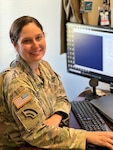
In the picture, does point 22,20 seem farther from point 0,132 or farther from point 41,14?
point 41,14

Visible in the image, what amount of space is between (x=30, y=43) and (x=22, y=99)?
0.31 meters

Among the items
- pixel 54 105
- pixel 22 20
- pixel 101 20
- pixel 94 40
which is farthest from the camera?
pixel 101 20

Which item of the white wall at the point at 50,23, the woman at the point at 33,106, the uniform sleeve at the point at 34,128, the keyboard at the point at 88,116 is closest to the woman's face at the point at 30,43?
the woman at the point at 33,106

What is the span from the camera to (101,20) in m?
2.16

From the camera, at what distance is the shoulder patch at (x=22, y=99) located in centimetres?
130

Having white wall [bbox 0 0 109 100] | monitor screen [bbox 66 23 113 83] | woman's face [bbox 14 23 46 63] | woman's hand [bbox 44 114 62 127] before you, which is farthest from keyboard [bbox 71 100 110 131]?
white wall [bbox 0 0 109 100]

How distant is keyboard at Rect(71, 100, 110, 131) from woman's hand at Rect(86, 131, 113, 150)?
0.35ft

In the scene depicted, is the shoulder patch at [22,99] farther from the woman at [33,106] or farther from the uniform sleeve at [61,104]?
the uniform sleeve at [61,104]

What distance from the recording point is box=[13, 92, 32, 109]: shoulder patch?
4.27 ft

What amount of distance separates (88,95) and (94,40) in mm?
374

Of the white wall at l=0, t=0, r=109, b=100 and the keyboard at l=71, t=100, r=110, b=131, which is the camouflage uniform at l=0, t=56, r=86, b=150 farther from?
the white wall at l=0, t=0, r=109, b=100

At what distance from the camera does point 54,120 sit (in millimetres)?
1531

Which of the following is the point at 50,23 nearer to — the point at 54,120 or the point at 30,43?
the point at 30,43

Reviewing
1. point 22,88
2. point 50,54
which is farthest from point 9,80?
point 50,54
